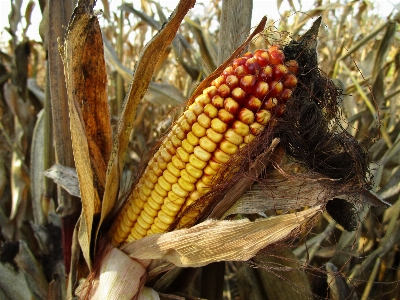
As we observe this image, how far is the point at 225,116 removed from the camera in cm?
104

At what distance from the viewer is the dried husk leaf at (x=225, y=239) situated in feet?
3.05

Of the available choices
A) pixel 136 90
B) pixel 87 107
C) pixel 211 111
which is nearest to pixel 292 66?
pixel 211 111

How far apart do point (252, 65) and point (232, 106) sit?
5.0 inches

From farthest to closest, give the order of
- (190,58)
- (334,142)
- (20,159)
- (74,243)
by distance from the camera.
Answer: (190,58), (20,159), (74,243), (334,142)

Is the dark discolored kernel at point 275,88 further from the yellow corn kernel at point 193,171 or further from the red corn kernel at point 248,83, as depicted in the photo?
the yellow corn kernel at point 193,171

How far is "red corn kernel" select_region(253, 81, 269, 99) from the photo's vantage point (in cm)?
102

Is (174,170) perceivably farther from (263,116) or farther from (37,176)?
(37,176)

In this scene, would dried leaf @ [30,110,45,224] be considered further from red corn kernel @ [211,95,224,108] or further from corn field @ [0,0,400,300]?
red corn kernel @ [211,95,224,108]

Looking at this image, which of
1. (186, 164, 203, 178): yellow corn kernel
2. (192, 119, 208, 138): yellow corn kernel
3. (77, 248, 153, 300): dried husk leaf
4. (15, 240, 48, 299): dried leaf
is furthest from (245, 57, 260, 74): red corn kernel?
(15, 240, 48, 299): dried leaf

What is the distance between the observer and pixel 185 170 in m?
1.12

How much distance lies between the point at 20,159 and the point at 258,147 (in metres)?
1.58

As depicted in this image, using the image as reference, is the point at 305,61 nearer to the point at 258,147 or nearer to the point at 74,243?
the point at 258,147

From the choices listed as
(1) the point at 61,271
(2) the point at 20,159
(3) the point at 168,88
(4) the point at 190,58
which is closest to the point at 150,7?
(4) the point at 190,58

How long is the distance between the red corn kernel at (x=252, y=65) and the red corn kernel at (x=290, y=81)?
3.3 inches
